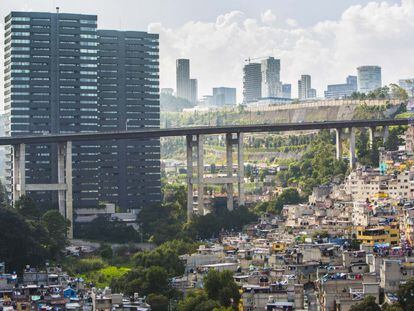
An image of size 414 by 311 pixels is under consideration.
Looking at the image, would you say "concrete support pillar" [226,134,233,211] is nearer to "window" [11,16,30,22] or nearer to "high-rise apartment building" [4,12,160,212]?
"high-rise apartment building" [4,12,160,212]

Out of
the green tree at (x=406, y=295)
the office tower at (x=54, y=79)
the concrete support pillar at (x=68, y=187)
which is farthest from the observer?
the office tower at (x=54, y=79)

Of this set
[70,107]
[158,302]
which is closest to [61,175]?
[70,107]

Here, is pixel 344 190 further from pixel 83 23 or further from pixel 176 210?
pixel 83 23

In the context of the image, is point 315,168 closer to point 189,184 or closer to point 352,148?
point 352,148

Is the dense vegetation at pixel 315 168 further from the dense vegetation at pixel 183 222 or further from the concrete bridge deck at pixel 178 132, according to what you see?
the dense vegetation at pixel 183 222

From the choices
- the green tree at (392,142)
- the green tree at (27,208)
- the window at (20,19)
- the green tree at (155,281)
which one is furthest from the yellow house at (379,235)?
the window at (20,19)

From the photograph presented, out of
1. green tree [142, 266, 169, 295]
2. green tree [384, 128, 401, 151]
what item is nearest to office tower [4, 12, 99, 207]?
green tree [384, 128, 401, 151]

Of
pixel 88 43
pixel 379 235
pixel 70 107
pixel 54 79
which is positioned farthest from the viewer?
pixel 88 43
